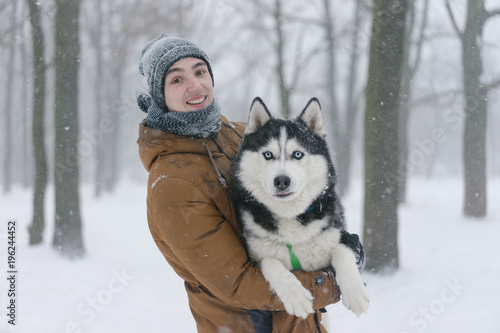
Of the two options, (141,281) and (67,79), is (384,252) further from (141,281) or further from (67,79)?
(67,79)

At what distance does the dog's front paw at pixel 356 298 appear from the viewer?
197 centimetres

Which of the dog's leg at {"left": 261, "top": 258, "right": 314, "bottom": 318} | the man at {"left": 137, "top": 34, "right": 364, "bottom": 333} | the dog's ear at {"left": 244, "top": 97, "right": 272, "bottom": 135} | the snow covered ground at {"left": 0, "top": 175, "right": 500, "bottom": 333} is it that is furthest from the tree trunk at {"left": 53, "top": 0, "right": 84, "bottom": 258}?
the dog's leg at {"left": 261, "top": 258, "right": 314, "bottom": 318}

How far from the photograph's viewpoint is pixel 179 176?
195 centimetres

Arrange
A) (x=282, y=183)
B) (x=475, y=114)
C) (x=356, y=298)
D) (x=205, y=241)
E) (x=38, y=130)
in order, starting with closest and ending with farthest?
1. (x=205, y=241)
2. (x=356, y=298)
3. (x=282, y=183)
4. (x=38, y=130)
5. (x=475, y=114)

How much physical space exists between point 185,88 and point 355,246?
1358 millimetres

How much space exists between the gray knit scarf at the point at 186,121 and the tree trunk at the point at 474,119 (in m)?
8.04

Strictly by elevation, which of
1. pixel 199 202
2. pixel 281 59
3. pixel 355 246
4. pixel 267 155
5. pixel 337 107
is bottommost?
pixel 355 246

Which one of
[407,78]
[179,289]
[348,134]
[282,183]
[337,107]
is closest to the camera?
[282,183]

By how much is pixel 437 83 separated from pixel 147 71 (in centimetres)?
2834

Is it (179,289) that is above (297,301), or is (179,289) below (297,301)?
below

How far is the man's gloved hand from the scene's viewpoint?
225 cm

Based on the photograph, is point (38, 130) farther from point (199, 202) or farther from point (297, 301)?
point (297, 301)

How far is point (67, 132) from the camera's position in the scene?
7328mm

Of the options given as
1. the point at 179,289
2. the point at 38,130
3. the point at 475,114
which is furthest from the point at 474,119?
the point at 38,130
